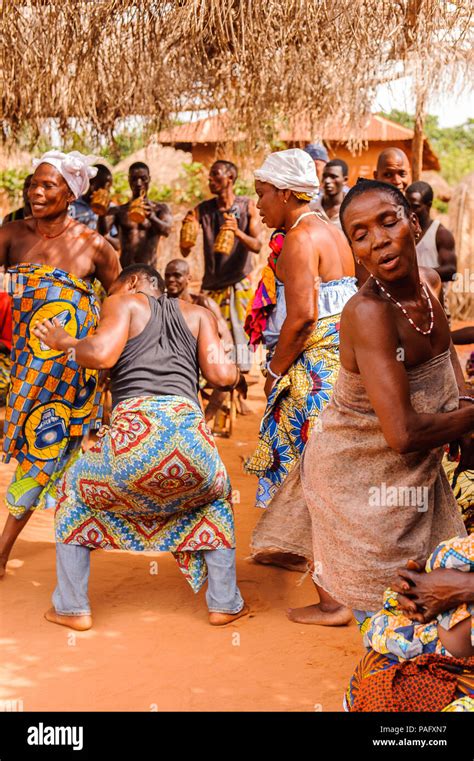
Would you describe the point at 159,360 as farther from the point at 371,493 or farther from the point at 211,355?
the point at 371,493

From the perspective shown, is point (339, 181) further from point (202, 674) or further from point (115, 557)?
point (202, 674)

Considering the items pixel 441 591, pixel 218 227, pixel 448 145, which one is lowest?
pixel 441 591

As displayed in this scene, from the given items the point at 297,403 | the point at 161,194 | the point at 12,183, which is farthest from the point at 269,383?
the point at 12,183

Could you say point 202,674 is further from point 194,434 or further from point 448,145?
point 448,145

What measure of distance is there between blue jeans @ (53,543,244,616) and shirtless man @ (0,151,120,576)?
614 mm

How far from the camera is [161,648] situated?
3600mm

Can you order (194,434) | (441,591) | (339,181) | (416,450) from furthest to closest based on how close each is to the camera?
(339,181) → (194,434) → (416,450) → (441,591)

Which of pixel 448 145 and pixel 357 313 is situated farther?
pixel 448 145

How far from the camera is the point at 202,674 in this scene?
132 inches

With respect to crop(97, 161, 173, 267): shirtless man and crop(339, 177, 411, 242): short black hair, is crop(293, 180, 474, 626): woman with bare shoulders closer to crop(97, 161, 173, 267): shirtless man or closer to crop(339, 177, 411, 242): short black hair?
crop(339, 177, 411, 242): short black hair

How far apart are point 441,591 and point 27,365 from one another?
2.72m

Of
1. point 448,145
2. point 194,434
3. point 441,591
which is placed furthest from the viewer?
point 448,145

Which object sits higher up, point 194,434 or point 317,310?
point 317,310

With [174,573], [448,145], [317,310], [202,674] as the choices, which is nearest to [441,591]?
[202,674]
